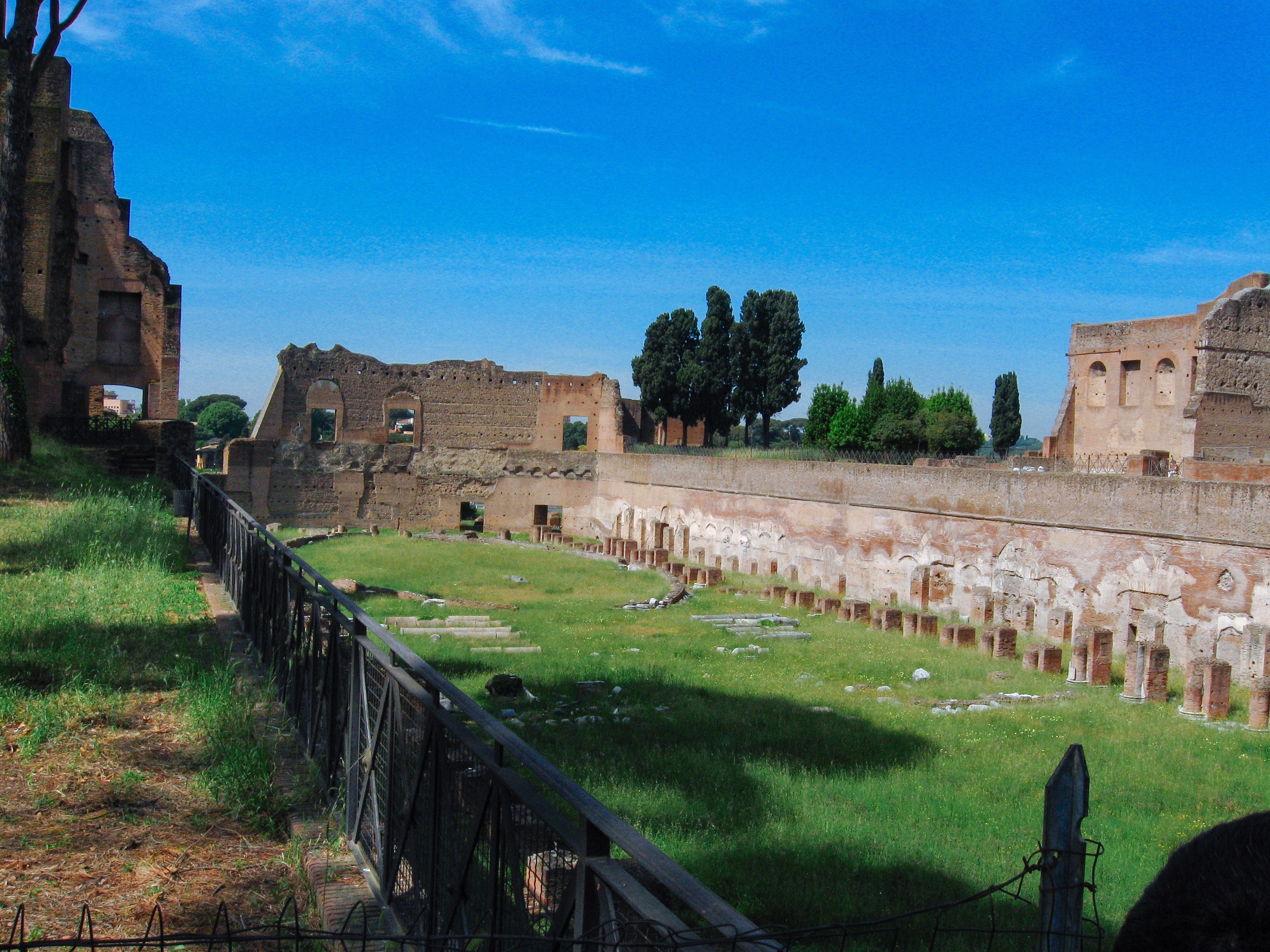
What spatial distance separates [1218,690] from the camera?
9414 mm

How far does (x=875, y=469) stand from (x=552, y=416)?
1751cm

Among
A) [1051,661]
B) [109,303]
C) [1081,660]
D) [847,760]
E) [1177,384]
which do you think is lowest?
[847,760]

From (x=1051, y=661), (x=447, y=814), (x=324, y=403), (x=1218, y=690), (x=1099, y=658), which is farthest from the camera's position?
(x=324, y=403)

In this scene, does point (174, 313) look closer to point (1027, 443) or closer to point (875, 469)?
point (875, 469)

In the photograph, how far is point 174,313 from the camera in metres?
26.5

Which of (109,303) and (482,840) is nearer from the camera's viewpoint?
(482,840)

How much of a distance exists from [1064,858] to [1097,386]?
29.7m

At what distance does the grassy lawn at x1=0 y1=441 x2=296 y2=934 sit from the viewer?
10.7 ft

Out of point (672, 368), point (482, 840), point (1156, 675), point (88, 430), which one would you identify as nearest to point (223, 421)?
point (672, 368)

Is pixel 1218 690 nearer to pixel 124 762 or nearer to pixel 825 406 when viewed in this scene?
pixel 124 762

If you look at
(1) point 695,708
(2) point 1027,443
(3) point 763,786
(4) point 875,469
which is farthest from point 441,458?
(2) point 1027,443

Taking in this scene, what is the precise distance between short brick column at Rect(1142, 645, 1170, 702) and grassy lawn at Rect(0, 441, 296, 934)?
29.4 feet

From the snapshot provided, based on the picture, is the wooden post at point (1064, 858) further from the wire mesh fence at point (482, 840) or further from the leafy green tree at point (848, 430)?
the leafy green tree at point (848, 430)

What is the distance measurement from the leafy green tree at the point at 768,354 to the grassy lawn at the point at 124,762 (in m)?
33.7
